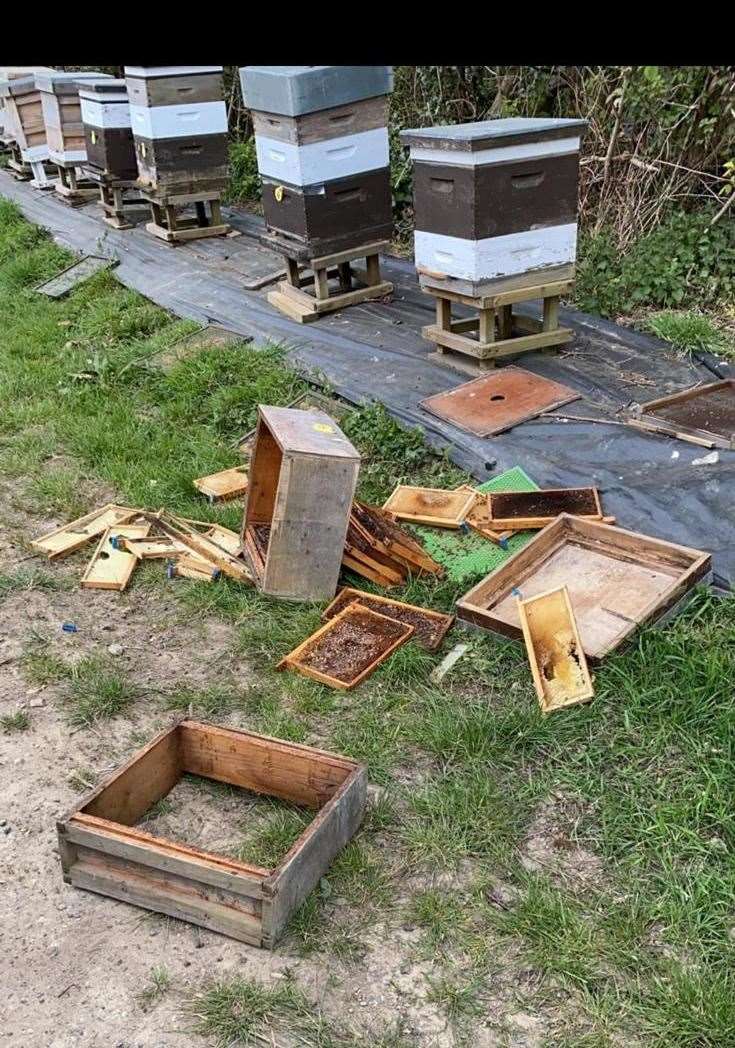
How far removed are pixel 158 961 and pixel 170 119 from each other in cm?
681

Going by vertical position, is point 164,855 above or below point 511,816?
above

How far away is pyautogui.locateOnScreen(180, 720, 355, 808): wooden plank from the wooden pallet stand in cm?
623

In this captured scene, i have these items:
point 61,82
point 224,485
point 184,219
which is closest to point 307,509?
point 224,485

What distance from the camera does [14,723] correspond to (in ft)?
10.5

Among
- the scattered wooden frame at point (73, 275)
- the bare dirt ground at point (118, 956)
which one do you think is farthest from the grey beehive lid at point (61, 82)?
the bare dirt ground at point (118, 956)

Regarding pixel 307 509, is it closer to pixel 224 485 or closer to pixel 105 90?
pixel 224 485

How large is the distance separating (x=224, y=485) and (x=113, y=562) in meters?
0.71

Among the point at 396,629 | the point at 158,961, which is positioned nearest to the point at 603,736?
the point at 396,629

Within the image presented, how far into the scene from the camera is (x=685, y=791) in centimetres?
263

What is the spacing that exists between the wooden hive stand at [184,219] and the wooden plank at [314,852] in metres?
6.60

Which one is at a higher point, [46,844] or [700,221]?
[700,221]

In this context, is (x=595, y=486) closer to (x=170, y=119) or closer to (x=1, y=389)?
(x=1, y=389)

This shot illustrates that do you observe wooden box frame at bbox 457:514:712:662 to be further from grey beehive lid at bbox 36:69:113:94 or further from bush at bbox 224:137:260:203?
grey beehive lid at bbox 36:69:113:94
